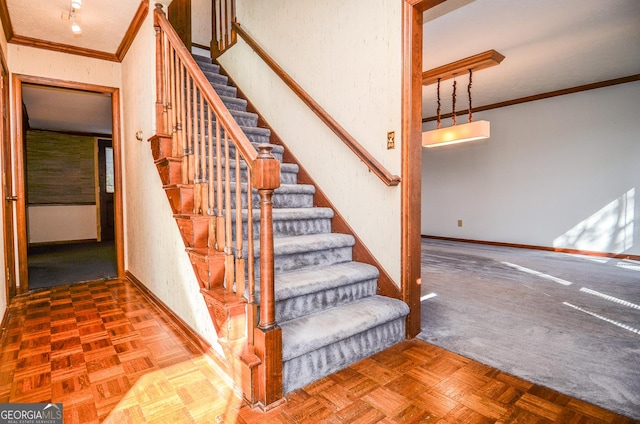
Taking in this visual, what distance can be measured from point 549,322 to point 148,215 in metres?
3.27

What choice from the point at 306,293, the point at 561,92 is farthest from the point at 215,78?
the point at 561,92

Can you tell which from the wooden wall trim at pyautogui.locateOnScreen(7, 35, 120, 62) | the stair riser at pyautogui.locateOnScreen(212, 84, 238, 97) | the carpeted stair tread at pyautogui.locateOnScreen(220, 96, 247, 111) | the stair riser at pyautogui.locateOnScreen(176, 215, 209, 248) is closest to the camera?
the stair riser at pyautogui.locateOnScreen(176, 215, 209, 248)

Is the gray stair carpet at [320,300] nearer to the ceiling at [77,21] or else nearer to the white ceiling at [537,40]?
the ceiling at [77,21]

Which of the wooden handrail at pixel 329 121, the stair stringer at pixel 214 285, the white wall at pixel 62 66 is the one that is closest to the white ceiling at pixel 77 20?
the white wall at pixel 62 66

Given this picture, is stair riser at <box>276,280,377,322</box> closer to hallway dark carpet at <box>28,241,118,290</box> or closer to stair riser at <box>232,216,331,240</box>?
stair riser at <box>232,216,331,240</box>

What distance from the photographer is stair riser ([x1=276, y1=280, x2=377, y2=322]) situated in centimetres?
188

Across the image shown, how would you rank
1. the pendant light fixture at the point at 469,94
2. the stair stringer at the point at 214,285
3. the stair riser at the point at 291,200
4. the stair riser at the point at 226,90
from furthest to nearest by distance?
1. the pendant light fixture at the point at 469,94
2. the stair riser at the point at 226,90
3. the stair riser at the point at 291,200
4. the stair stringer at the point at 214,285

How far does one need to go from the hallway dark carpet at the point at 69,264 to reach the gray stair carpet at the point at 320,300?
2670 mm

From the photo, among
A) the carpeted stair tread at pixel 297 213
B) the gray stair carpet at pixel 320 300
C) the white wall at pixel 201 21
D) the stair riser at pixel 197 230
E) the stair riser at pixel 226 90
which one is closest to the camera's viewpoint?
the gray stair carpet at pixel 320 300

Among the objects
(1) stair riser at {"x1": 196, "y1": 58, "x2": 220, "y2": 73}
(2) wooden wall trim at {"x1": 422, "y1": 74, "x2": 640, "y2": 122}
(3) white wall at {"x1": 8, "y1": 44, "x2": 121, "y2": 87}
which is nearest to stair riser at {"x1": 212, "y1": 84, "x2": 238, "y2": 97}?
(1) stair riser at {"x1": 196, "y1": 58, "x2": 220, "y2": 73}

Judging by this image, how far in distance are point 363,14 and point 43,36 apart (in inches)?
124

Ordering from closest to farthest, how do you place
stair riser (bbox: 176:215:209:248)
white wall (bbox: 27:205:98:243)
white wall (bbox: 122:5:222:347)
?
stair riser (bbox: 176:215:209:248)
white wall (bbox: 122:5:222:347)
white wall (bbox: 27:205:98:243)

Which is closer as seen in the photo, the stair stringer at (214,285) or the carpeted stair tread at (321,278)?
the stair stringer at (214,285)

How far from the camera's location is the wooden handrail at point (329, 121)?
216 centimetres
